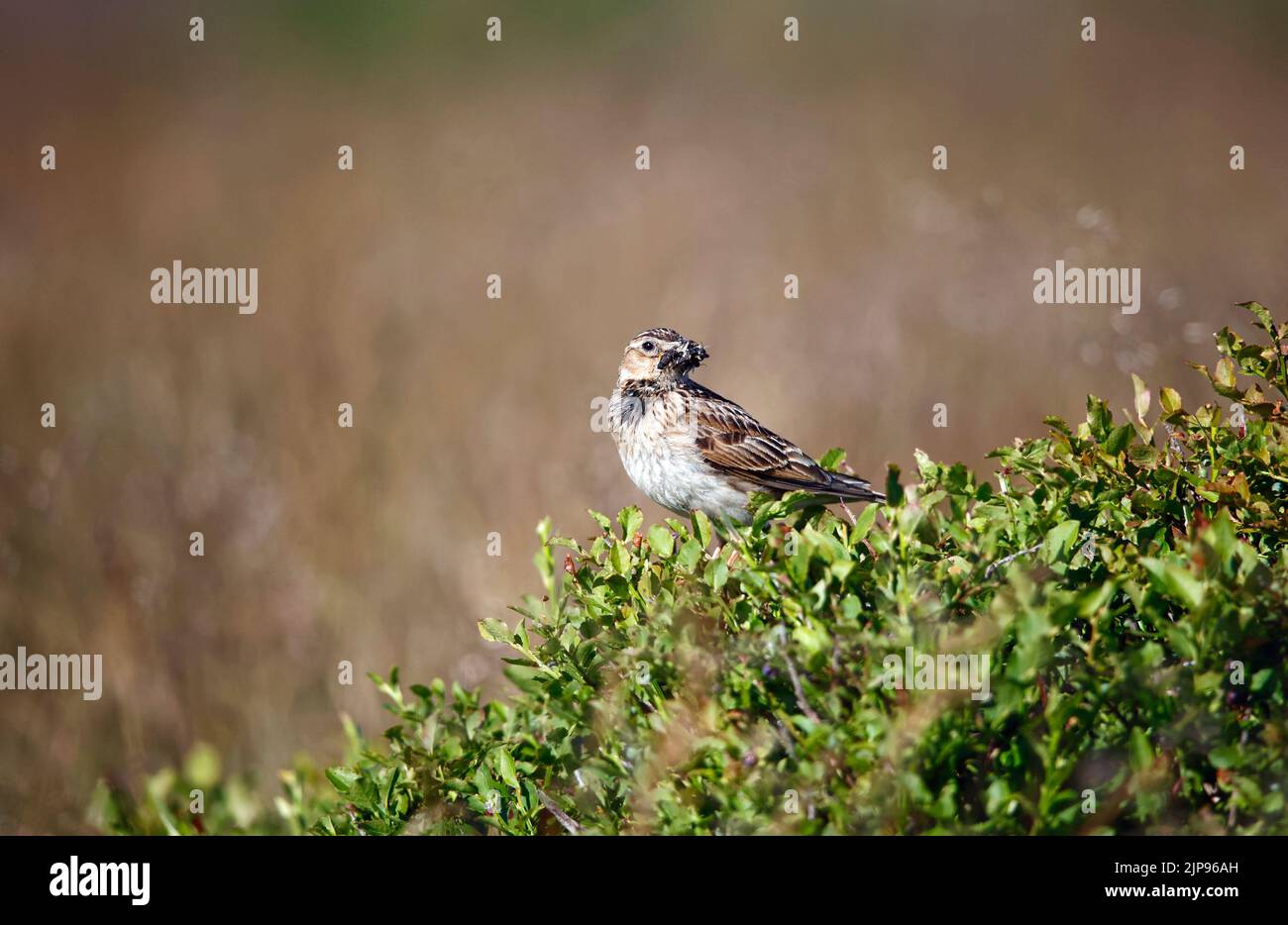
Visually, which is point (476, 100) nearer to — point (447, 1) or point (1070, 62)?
point (447, 1)

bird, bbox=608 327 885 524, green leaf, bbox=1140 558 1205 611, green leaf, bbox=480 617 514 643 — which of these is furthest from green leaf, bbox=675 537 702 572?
bird, bbox=608 327 885 524

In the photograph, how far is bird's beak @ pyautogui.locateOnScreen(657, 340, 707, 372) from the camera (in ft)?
19.1

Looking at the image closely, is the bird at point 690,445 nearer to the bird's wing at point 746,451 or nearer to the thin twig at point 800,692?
the bird's wing at point 746,451

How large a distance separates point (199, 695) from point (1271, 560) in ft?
18.5

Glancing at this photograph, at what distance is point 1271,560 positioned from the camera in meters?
3.05

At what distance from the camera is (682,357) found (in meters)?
5.83

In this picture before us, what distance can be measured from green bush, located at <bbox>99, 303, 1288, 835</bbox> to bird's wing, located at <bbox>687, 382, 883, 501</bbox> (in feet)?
6.58

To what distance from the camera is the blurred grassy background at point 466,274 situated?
7141 mm

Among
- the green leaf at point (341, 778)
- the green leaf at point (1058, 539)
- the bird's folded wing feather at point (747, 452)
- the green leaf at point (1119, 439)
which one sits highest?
the bird's folded wing feather at point (747, 452)

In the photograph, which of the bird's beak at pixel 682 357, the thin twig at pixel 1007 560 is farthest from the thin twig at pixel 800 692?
the bird's beak at pixel 682 357

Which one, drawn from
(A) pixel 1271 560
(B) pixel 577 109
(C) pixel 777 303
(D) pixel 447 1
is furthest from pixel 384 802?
(D) pixel 447 1

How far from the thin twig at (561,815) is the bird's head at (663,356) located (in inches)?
120

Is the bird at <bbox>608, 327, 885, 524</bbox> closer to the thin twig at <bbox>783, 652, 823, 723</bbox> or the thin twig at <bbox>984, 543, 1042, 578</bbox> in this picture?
the thin twig at <bbox>984, 543, 1042, 578</bbox>

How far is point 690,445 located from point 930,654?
129 inches
